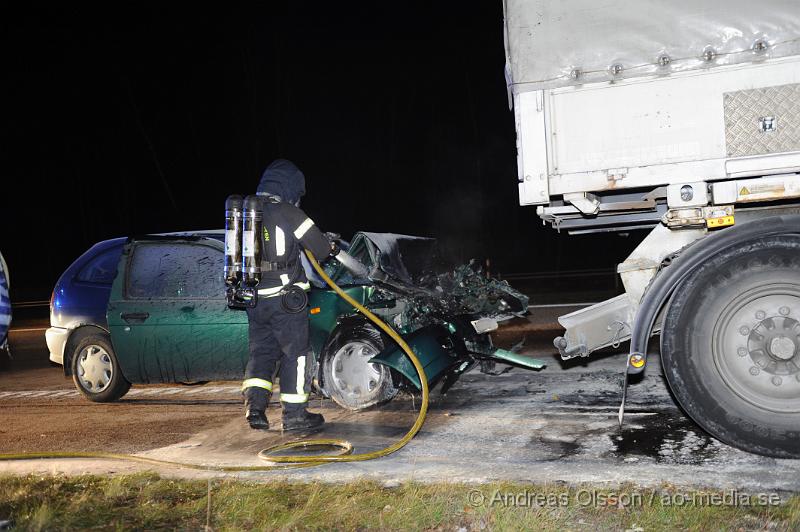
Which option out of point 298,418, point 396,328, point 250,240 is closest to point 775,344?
point 396,328

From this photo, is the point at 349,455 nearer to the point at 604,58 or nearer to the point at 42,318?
the point at 604,58

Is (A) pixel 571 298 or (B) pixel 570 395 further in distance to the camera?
(A) pixel 571 298

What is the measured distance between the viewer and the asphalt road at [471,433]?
4293mm

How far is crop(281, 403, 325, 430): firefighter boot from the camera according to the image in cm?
559

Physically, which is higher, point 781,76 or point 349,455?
point 781,76

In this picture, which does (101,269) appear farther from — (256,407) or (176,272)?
(256,407)

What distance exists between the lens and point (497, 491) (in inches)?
154

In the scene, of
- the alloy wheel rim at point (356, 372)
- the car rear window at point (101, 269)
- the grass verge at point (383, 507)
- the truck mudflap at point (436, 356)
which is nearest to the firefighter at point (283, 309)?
the alloy wheel rim at point (356, 372)

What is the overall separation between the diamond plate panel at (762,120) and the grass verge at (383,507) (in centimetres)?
186

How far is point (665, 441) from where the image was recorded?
474 cm

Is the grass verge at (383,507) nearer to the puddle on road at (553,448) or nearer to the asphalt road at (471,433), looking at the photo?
the asphalt road at (471,433)

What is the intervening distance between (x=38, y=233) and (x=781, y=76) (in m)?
50.5

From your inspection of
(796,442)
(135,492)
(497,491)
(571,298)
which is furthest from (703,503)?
(571,298)

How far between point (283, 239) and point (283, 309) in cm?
56
